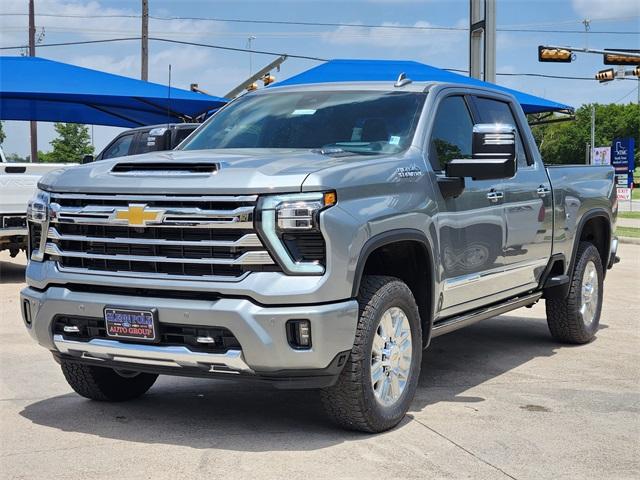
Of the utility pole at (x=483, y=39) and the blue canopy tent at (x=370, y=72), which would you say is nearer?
the blue canopy tent at (x=370, y=72)

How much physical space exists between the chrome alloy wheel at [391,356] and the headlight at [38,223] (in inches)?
75.6

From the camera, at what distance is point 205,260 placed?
463 centimetres

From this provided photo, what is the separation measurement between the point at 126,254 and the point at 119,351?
0.50m

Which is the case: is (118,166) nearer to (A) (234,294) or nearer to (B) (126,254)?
(B) (126,254)

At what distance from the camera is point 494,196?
20.6ft

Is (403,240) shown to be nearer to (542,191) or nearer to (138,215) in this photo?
(138,215)

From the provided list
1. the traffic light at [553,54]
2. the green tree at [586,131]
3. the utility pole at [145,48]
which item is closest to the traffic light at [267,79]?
the utility pole at [145,48]

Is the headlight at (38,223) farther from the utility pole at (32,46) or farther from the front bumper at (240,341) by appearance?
the utility pole at (32,46)

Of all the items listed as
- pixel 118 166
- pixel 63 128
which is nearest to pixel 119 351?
pixel 118 166

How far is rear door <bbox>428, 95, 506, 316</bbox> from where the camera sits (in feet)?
18.8

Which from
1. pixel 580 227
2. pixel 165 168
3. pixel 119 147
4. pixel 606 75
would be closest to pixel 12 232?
pixel 119 147

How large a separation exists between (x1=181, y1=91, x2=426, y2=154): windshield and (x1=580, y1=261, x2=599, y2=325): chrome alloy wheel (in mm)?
2857

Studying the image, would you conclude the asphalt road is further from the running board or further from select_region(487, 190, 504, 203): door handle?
select_region(487, 190, 504, 203): door handle

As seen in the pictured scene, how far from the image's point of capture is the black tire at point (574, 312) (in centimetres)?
777
